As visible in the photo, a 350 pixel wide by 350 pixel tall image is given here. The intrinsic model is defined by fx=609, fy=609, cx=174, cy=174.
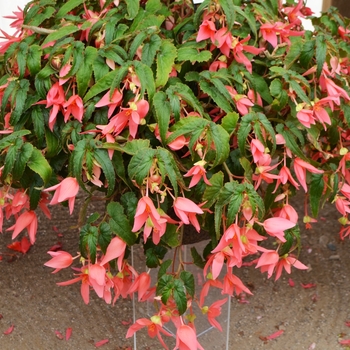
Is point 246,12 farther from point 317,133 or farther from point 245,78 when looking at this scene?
point 317,133

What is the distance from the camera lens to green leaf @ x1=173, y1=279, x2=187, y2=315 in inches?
40.9

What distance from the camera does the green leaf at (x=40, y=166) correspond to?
1018 millimetres

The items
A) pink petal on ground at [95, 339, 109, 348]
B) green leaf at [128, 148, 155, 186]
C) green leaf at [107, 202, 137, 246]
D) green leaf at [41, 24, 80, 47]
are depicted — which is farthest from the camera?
pink petal on ground at [95, 339, 109, 348]

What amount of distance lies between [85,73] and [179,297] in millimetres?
420

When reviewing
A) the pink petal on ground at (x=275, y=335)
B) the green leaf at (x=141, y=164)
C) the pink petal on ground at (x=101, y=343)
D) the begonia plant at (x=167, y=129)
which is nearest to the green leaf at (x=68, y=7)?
the begonia plant at (x=167, y=129)

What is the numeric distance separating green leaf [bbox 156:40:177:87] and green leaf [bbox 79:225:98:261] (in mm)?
272

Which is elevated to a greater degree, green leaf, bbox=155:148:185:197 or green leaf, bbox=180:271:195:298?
green leaf, bbox=155:148:185:197

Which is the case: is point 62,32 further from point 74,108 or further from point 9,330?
point 9,330

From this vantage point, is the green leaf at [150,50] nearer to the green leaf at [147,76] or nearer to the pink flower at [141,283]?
the green leaf at [147,76]

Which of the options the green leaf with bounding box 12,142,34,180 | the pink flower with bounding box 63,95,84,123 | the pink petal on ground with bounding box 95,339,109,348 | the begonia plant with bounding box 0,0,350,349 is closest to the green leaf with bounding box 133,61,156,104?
the begonia plant with bounding box 0,0,350,349

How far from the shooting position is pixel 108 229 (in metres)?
1.01

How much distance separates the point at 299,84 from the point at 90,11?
440 mm

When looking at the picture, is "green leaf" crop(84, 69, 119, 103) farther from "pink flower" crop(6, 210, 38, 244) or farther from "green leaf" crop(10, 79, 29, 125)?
"pink flower" crop(6, 210, 38, 244)

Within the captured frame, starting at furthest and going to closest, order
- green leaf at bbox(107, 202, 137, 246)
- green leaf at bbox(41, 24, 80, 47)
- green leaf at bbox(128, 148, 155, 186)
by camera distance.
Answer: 1. green leaf at bbox(41, 24, 80, 47)
2. green leaf at bbox(107, 202, 137, 246)
3. green leaf at bbox(128, 148, 155, 186)
